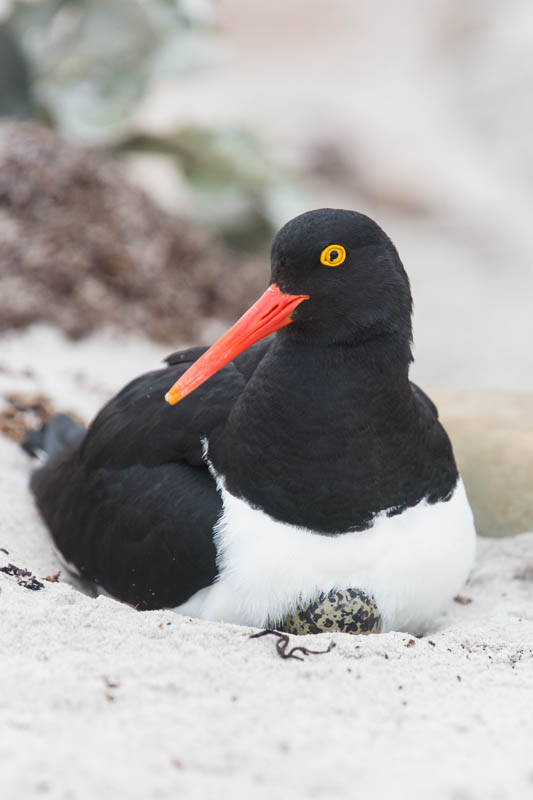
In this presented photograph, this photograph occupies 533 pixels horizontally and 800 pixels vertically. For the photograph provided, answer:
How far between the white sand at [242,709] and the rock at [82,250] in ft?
9.38

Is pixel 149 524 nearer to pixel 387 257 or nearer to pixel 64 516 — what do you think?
pixel 64 516

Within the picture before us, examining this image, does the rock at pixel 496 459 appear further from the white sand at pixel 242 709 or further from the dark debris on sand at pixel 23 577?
the dark debris on sand at pixel 23 577

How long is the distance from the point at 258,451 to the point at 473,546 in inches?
36.7

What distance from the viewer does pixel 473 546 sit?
3684mm

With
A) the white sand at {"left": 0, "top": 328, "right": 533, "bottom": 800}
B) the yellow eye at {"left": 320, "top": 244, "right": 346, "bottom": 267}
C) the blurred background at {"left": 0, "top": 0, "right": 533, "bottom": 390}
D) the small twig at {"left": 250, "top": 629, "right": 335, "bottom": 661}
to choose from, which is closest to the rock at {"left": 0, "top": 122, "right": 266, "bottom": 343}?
the blurred background at {"left": 0, "top": 0, "right": 533, "bottom": 390}

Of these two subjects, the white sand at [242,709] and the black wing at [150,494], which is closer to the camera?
the white sand at [242,709]

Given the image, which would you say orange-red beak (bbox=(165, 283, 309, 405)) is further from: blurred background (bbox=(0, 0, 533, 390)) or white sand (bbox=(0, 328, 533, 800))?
blurred background (bbox=(0, 0, 533, 390))

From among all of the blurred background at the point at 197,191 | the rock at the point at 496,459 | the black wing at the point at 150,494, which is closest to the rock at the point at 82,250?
the blurred background at the point at 197,191

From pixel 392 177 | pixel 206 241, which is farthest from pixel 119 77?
pixel 392 177

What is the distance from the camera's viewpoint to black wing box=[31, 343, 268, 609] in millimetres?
3438

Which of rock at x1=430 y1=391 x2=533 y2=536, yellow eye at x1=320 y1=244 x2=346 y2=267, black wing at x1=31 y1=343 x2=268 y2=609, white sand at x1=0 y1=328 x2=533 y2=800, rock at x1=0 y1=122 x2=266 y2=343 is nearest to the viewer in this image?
white sand at x1=0 y1=328 x2=533 y2=800

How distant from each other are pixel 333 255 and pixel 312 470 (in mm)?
709

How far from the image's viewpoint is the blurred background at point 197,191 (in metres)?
6.18

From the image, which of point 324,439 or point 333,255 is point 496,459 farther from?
point 333,255
